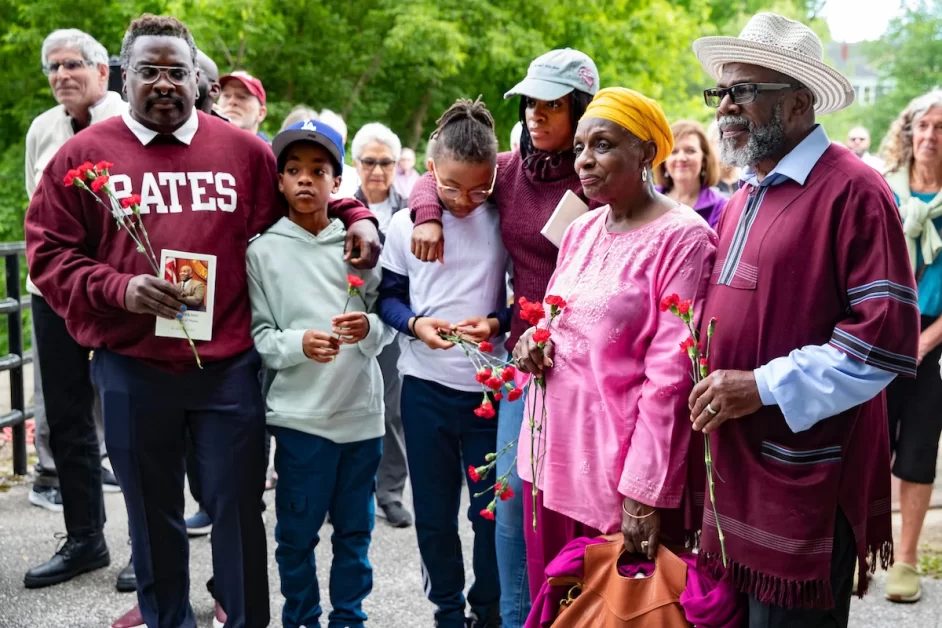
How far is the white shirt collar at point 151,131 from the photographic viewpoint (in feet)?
11.8

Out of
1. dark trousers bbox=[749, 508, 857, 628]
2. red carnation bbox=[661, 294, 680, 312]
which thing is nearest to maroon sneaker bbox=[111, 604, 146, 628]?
dark trousers bbox=[749, 508, 857, 628]

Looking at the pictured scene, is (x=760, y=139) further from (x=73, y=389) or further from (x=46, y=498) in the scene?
(x=46, y=498)

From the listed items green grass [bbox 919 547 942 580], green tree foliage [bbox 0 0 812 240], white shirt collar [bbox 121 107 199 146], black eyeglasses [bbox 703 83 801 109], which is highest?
green tree foliage [bbox 0 0 812 240]

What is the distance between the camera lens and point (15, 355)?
6574 millimetres

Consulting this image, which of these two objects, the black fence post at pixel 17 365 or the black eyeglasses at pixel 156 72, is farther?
the black fence post at pixel 17 365

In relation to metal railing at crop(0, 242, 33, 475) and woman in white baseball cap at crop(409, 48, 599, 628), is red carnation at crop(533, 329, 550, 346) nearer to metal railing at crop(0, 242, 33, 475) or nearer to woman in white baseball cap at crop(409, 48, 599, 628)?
woman in white baseball cap at crop(409, 48, 599, 628)

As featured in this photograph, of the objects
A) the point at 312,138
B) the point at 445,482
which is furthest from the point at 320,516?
the point at 312,138

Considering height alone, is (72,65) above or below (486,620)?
above

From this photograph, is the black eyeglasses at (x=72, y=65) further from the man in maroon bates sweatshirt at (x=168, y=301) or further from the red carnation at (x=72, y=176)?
the red carnation at (x=72, y=176)

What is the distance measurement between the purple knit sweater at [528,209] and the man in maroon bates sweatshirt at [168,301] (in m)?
0.50

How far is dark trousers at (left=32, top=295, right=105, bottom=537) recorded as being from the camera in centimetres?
486

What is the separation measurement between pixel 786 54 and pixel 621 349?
3.12 feet

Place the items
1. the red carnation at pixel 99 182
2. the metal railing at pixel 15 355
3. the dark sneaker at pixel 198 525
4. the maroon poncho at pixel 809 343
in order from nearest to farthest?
1. the maroon poncho at pixel 809 343
2. the red carnation at pixel 99 182
3. the dark sneaker at pixel 198 525
4. the metal railing at pixel 15 355

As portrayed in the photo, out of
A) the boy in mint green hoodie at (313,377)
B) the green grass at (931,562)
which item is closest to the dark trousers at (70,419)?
the boy in mint green hoodie at (313,377)
